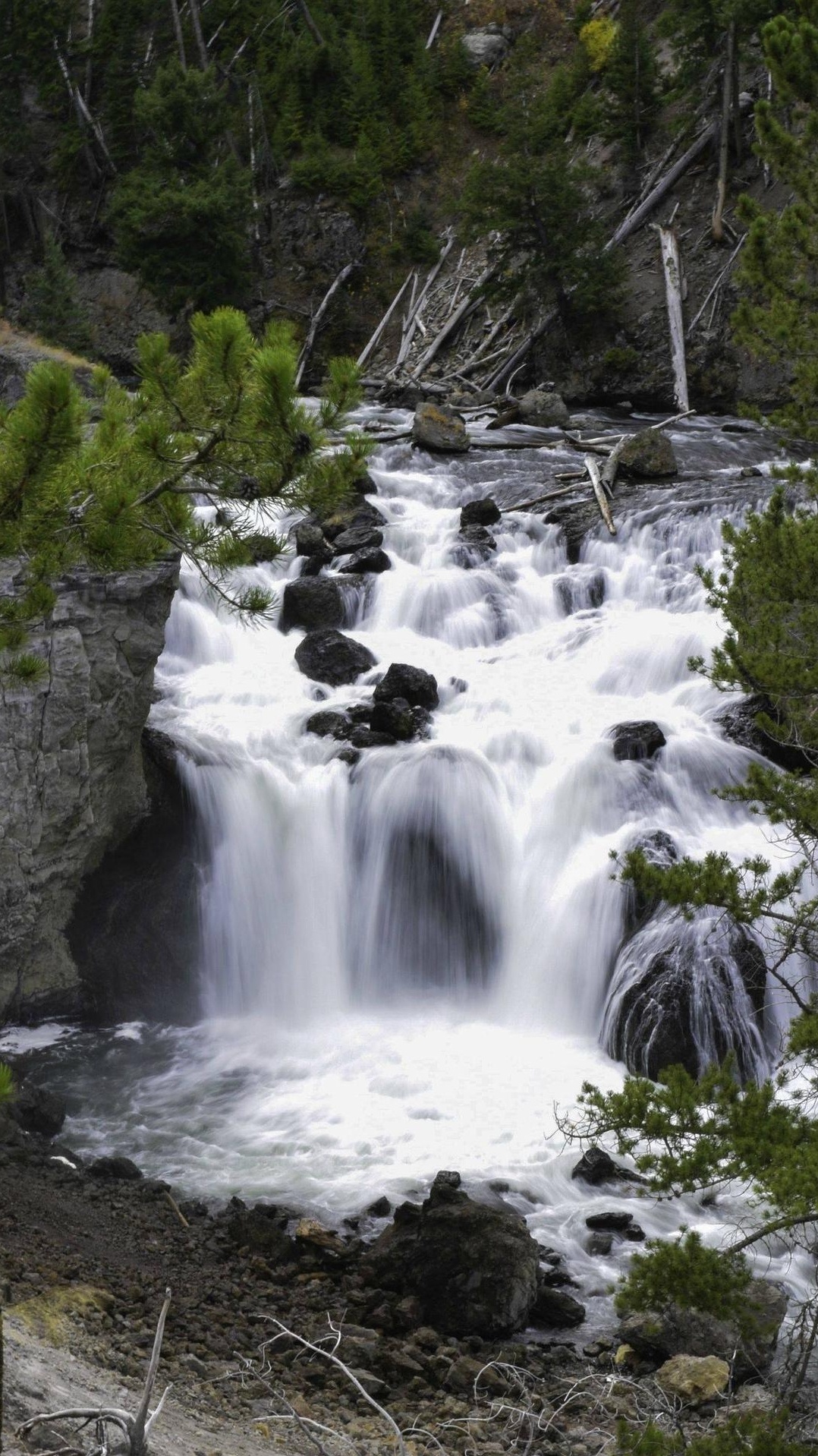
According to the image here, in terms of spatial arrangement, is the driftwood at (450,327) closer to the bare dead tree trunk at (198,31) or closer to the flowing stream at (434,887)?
the bare dead tree trunk at (198,31)

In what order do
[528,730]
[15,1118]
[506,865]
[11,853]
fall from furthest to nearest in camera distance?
[528,730]
[506,865]
[11,853]
[15,1118]

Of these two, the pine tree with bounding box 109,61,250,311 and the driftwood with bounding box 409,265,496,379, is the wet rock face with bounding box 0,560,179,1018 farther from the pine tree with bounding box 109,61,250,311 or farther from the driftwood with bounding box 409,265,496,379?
the pine tree with bounding box 109,61,250,311

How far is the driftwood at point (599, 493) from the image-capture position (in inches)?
656

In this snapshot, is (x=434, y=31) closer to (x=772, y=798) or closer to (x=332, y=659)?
(x=332, y=659)

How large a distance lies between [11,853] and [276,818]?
2.88 m

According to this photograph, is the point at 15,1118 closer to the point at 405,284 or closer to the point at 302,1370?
the point at 302,1370

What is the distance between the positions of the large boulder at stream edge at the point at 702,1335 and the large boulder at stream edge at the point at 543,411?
62.0ft

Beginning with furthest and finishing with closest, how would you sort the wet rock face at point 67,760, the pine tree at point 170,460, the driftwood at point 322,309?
the driftwood at point 322,309 < the wet rock face at point 67,760 < the pine tree at point 170,460

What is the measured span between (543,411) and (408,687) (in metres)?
11.9

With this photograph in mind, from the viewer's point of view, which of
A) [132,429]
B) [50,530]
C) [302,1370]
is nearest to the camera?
[50,530]

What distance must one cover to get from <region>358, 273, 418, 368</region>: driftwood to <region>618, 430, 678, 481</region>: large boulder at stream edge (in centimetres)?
1357

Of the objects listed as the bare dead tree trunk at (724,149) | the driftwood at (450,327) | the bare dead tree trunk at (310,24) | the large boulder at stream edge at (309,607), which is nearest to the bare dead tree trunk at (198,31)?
the bare dead tree trunk at (310,24)

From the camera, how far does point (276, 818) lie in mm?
11914

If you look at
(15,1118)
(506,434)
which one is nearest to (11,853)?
(15,1118)
